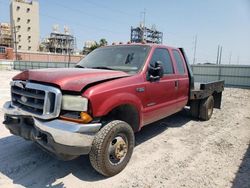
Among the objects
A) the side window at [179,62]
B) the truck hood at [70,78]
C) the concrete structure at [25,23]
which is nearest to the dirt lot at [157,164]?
the truck hood at [70,78]

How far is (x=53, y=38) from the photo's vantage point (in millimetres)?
83375

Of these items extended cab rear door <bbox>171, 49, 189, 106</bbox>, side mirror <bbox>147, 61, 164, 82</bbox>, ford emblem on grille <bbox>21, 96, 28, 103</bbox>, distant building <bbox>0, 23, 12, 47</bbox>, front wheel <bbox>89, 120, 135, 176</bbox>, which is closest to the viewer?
front wheel <bbox>89, 120, 135, 176</bbox>

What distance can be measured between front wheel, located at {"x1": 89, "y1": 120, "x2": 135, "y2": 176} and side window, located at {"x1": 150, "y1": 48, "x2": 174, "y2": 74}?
1.62 metres

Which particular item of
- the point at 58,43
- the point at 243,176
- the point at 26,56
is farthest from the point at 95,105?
the point at 58,43

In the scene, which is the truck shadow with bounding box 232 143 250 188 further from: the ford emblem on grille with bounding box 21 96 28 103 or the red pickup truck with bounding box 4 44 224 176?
the ford emblem on grille with bounding box 21 96 28 103

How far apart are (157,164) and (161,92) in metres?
1.39

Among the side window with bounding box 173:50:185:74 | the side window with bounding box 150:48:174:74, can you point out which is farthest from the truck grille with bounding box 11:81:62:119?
the side window with bounding box 173:50:185:74

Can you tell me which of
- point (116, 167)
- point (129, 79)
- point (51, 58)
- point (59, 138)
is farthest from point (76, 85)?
point (51, 58)

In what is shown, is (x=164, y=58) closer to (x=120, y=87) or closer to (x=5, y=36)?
(x=120, y=87)

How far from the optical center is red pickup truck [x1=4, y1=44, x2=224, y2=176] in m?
2.88

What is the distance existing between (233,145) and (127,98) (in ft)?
9.31

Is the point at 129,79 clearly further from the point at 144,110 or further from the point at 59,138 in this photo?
the point at 59,138

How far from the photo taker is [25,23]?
74438 mm

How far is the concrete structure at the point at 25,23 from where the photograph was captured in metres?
72.8
